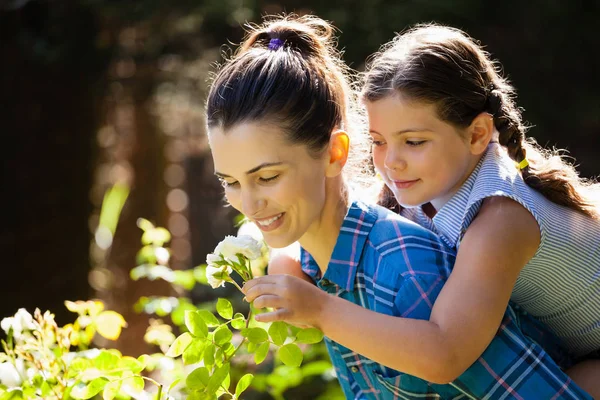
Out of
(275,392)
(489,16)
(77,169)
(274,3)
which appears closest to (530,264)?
(275,392)

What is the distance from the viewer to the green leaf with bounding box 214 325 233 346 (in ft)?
4.84

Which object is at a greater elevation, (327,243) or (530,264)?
(327,243)

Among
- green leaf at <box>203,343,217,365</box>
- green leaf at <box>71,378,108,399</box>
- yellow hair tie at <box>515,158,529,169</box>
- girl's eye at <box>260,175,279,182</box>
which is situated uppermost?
yellow hair tie at <box>515,158,529,169</box>

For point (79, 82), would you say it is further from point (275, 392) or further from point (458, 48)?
point (458, 48)

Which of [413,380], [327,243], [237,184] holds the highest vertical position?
[237,184]

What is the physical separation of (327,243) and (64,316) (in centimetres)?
285

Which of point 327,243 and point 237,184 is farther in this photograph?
point 327,243

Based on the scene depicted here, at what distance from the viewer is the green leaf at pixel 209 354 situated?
1473mm

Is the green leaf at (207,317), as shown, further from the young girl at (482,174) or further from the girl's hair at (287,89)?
the young girl at (482,174)

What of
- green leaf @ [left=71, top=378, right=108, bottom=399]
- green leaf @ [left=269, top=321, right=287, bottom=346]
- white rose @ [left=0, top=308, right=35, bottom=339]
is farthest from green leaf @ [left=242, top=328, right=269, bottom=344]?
white rose @ [left=0, top=308, right=35, bottom=339]

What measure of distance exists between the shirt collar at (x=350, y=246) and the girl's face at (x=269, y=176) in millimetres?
124

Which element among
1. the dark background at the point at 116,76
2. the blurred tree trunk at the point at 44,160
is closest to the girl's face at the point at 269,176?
the dark background at the point at 116,76

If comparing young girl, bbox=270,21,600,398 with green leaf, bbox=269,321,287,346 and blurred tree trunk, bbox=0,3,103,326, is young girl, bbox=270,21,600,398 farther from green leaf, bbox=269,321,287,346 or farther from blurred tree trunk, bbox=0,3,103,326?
blurred tree trunk, bbox=0,3,103,326

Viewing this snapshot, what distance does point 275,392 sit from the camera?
2.25 meters
